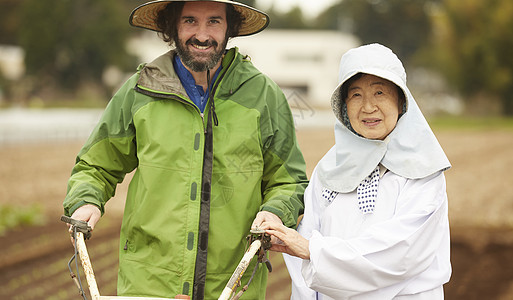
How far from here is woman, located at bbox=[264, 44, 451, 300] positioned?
2.45m

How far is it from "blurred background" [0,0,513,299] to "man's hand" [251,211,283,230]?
28.5 inches

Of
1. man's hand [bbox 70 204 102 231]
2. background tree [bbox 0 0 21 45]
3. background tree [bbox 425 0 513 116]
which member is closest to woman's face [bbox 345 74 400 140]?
man's hand [bbox 70 204 102 231]

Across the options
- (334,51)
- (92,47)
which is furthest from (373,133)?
(334,51)

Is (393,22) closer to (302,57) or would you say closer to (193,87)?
(302,57)

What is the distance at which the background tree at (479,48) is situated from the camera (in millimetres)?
37656

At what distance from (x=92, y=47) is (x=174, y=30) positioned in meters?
39.6

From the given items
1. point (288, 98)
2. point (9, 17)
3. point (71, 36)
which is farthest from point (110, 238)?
point (9, 17)

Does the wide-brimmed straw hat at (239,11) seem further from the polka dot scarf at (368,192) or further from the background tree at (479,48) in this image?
the background tree at (479,48)

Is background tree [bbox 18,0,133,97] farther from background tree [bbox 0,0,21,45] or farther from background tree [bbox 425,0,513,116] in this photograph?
background tree [bbox 425,0,513,116]

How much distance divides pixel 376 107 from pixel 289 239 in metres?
0.62

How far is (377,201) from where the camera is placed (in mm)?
2604

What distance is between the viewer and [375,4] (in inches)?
2849

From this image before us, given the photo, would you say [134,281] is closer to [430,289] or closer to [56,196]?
[430,289]

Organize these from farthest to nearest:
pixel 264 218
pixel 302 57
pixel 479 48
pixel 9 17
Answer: pixel 302 57 → pixel 9 17 → pixel 479 48 → pixel 264 218
